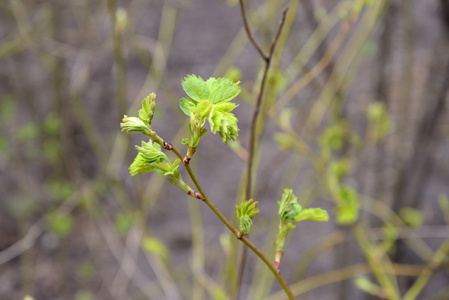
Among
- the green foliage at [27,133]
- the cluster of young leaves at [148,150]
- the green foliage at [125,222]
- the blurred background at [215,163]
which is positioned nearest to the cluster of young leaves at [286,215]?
the cluster of young leaves at [148,150]

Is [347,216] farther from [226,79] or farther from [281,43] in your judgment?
[226,79]

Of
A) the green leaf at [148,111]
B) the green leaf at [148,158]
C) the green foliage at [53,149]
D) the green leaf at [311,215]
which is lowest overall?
the green leaf at [148,158]

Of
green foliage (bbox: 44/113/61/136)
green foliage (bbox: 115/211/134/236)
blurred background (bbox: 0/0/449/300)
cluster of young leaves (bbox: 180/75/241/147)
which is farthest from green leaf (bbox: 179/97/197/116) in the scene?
green foliage (bbox: 44/113/61/136)

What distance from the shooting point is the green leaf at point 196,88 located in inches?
16.7

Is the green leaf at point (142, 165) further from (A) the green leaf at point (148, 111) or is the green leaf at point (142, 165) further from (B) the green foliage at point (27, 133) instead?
(B) the green foliage at point (27, 133)

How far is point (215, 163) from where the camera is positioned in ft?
9.73

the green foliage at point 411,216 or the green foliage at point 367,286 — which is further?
the green foliage at point 411,216

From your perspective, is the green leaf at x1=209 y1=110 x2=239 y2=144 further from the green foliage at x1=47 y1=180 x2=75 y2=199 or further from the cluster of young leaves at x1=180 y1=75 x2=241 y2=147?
the green foliage at x1=47 y1=180 x2=75 y2=199

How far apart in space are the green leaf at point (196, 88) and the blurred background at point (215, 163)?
49 cm

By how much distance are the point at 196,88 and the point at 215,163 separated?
2.54 m

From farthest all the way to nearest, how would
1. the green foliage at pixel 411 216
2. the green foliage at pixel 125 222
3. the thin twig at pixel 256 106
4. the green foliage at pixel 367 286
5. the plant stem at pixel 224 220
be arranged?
the green foliage at pixel 125 222 → the green foliage at pixel 411 216 → the green foliage at pixel 367 286 → the thin twig at pixel 256 106 → the plant stem at pixel 224 220

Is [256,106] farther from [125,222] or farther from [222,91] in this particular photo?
[125,222]

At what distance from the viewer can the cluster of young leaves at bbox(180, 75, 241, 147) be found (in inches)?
16.2

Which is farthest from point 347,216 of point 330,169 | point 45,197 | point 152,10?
point 152,10
